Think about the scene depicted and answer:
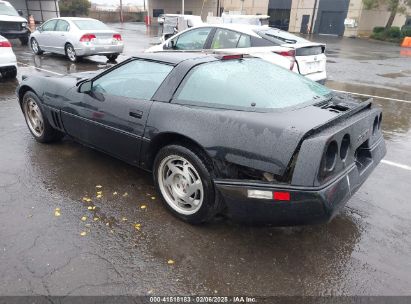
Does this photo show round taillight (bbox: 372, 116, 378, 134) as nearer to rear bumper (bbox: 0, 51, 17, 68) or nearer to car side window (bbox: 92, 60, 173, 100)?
car side window (bbox: 92, 60, 173, 100)

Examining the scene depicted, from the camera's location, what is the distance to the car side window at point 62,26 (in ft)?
38.6

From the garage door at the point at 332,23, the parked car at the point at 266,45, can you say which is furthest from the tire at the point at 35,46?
the garage door at the point at 332,23

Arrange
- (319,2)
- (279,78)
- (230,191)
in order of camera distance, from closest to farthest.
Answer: (230,191) → (279,78) → (319,2)

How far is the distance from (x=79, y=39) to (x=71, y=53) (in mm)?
724

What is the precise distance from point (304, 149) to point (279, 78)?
125 centimetres

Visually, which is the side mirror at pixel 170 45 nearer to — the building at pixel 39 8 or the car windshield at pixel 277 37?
the car windshield at pixel 277 37

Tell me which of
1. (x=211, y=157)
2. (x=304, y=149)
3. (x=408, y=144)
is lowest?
(x=408, y=144)

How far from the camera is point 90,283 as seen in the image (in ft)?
7.83

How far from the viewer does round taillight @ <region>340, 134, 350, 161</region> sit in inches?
103

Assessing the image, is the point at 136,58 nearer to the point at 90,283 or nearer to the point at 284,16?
the point at 90,283

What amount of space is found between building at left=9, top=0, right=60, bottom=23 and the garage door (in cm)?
2462

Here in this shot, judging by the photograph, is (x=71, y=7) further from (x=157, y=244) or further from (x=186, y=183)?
(x=157, y=244)

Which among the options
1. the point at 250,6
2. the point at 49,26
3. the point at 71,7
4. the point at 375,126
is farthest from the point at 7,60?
the point at 71,7

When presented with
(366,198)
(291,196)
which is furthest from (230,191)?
(366,198)
